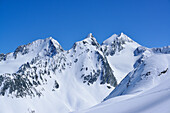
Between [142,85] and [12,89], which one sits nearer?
[142,85]

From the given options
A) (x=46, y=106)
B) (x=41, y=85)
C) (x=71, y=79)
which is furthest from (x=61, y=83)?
(x=46, y=106)

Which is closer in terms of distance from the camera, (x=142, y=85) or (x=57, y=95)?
(x=142, y=85)

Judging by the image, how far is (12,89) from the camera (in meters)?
141

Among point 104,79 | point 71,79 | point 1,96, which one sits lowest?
point 1,96

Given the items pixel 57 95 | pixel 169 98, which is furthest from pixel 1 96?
pixel 169 98

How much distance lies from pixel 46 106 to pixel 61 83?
131ft

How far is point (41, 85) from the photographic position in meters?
167

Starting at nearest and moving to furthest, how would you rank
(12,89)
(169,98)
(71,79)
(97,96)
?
(169,98), (12,89), (97,96), (71,79)

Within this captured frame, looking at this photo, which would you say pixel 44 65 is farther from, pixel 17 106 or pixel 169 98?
pixel 169 98

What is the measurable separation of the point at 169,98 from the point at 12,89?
14100 cm

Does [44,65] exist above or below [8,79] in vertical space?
above

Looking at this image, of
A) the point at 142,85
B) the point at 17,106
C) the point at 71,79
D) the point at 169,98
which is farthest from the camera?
the point at 71,79

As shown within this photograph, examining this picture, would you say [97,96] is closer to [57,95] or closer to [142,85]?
[57,95]

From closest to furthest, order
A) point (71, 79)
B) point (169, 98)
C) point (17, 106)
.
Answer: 1. point (169, 98)
2. point (17, 106)
3. point (71, 79)
